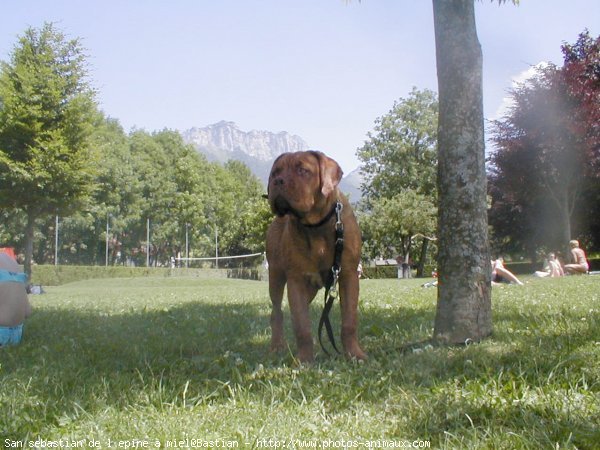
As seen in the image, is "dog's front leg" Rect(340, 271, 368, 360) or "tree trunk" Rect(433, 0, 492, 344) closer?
"dog's front leg" Rect(340, 271, 368, 360)

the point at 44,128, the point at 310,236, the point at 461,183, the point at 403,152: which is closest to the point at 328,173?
the point at 310,236

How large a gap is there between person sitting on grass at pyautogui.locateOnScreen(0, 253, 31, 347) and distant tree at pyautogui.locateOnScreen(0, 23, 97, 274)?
22.9m

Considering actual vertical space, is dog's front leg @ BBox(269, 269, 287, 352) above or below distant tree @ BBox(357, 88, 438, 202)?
below

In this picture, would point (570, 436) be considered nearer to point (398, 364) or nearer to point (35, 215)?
point (398, 364)

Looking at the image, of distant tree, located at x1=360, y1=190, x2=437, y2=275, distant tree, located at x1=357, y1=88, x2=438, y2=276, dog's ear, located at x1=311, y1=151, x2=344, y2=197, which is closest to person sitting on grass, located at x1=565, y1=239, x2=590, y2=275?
dog's ear, located at x1=311, y1=151, x2=344, y2=197

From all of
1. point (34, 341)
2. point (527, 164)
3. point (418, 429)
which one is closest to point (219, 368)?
point (418, 429)

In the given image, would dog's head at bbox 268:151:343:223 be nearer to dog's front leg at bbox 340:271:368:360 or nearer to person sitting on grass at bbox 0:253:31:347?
dog's front leg at bbox 340:271:368:360

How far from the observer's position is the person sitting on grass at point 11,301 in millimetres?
5199

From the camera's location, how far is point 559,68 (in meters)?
30.7

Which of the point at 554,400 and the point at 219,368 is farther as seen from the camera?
the point at 219,368

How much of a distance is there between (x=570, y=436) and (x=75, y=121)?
98.0 ft

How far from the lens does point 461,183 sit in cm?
487

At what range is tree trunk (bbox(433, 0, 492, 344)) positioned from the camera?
4777mm

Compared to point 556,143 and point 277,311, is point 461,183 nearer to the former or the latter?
point 277,311
